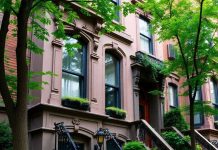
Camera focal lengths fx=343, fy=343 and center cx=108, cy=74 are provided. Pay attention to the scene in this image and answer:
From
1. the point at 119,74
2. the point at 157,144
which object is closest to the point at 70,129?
the point at 157,144

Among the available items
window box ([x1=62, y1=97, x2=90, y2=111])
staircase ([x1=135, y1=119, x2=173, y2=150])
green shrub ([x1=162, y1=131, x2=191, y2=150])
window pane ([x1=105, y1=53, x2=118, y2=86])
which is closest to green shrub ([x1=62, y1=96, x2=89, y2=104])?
window box ([x1=62, y1=97, x2=90, y2=111])

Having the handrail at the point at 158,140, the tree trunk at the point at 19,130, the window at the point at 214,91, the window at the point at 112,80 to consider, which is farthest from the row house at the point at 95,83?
the window at the point at 214,91

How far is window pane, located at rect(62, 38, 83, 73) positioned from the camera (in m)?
12.1

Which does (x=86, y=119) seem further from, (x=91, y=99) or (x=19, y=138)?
(x=19, y=138)

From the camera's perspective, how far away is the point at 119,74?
557 inches

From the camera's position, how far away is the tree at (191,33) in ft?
34.3

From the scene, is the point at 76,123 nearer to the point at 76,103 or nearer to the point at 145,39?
the point at 76,103

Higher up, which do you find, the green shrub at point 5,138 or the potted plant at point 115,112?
the potted plant at point 115,112

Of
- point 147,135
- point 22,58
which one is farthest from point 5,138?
point 147,135

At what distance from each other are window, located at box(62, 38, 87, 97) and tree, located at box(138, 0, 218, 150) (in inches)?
115

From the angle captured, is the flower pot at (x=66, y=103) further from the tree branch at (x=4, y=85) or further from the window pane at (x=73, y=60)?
the tree branch at (x=4, y=85)

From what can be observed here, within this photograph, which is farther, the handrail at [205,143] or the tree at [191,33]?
the handrail at [205,143]

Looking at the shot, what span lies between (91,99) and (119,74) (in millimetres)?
2440

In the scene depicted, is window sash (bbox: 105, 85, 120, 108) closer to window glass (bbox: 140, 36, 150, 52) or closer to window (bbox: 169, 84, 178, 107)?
window glass (bbox: 140, 36, 150, 52)
